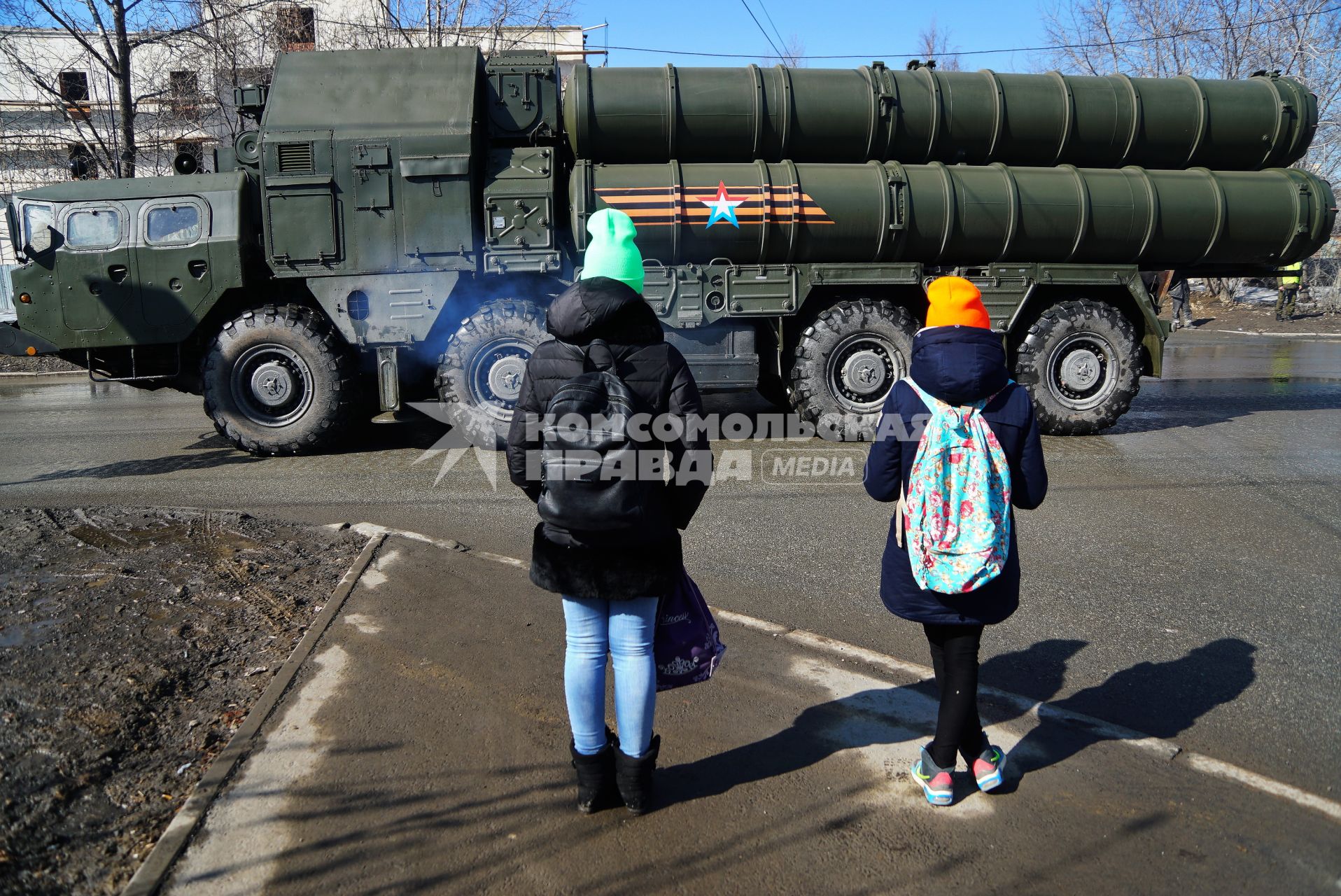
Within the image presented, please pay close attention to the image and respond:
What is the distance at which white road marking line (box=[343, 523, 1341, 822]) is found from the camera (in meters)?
3.26

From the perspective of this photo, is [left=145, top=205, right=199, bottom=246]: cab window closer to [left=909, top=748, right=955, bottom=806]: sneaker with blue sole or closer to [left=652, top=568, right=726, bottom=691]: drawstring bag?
[left=652, top=568, right=726, bottom=691]: drawstring bag

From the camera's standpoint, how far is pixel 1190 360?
1697cm

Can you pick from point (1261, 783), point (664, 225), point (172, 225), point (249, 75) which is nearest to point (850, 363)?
point (664, 225)

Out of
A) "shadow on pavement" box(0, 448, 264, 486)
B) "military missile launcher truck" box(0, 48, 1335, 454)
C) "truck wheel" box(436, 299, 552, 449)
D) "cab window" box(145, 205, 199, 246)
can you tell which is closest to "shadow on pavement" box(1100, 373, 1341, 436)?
"military missile launcher truck" box(0, 48, 1335, 454)

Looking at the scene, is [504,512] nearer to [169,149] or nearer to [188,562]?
[188,562]

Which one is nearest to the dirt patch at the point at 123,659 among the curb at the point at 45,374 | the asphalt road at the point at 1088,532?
the asphalt road at the point at 1088,532

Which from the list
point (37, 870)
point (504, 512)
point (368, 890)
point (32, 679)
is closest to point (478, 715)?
A: point (368, 890)

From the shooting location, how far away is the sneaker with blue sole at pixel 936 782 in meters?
3.23

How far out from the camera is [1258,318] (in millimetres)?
25641

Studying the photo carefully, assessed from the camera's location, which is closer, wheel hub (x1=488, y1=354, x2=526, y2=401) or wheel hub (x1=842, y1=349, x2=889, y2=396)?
wheel hub (x1=488, y1=354, x2=526, y2=401)

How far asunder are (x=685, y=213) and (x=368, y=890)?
721 centimetres

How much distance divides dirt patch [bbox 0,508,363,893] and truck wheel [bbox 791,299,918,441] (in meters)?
4.77

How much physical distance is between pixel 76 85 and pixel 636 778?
2428cm

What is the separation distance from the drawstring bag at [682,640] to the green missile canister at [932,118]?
270 inches
